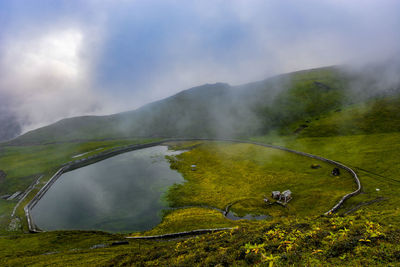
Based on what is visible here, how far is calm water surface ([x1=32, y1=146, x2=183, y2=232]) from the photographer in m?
56.5

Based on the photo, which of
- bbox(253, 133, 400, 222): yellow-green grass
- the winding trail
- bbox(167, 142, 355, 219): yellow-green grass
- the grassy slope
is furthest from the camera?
bbox(167, 142, 355, 219): yellow-green grass

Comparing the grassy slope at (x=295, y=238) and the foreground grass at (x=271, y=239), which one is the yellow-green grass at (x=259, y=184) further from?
the grassy slope at (x=295, y=238)

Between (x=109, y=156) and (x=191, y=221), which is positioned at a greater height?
(x=109, y=156)

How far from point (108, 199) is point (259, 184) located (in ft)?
179

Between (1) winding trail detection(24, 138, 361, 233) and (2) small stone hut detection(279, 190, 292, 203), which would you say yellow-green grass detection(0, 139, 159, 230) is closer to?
(1) winding trail detection(24, 138, 361, 233)

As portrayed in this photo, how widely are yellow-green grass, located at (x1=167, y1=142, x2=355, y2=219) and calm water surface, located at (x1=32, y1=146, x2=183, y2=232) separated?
25.7 feet

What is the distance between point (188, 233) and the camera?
44.3 meters

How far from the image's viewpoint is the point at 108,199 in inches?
2793

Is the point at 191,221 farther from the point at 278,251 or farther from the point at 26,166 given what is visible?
the point at 26,166

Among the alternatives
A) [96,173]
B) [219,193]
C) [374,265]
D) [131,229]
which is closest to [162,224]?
[131,229]

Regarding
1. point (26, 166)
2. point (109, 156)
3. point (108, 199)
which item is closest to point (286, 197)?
point (108, 199)

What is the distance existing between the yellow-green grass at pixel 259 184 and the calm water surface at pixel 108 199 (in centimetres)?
785

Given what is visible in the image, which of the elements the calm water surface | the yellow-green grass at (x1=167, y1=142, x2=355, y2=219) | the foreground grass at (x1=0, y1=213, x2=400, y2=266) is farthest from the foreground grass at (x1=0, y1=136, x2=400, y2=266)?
the calm water surface

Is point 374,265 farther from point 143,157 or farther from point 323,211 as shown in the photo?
point 143,157
